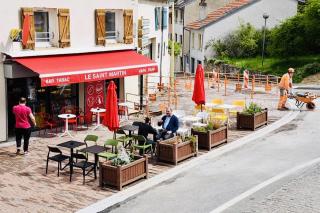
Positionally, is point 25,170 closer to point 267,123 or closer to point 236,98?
point 267,123

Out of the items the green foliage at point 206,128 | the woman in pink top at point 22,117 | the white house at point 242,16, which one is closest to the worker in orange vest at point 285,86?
the green foliage at point 206,128

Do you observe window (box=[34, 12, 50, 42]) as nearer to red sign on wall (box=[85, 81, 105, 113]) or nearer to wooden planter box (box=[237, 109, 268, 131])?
red sign on wall (box=[85, 81, 105, 113])

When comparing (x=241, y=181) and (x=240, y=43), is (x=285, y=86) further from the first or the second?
(x=240, y=43)

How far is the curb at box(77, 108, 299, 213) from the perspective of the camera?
14312 mm

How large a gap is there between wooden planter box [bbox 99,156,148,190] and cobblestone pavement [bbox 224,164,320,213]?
131 inches

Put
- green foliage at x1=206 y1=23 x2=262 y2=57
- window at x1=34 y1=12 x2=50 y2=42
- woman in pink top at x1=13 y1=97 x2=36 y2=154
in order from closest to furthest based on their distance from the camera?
1. woman in pink top at x1=13 y1=97 x2=36 y2=154
2. window at x1=34 y1=12 x2=50 y2=42
3. green foliage at x1=206 y1=23 x2=262 y2=57

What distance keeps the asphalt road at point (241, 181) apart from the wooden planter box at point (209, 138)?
0.84 metres

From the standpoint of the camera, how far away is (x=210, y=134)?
64.8ft

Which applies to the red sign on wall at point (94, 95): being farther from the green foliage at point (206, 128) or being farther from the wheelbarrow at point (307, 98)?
the wheelbarrow at point (307, 98)

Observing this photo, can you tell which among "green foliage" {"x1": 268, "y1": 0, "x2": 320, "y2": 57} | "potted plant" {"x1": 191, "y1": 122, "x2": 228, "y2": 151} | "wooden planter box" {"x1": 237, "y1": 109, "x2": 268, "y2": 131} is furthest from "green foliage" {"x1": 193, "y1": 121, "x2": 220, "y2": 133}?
"green foliage" {"x1": 268, "y1": 0, "x2": 320, "y2": 57}

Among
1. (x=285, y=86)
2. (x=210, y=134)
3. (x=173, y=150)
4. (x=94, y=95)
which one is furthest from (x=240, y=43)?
Result: (x=173, y=150)

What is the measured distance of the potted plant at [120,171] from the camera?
1539 cm

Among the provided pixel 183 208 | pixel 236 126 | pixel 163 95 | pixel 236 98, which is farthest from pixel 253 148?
pixel 163 95

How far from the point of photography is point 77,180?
1634 centimetres
